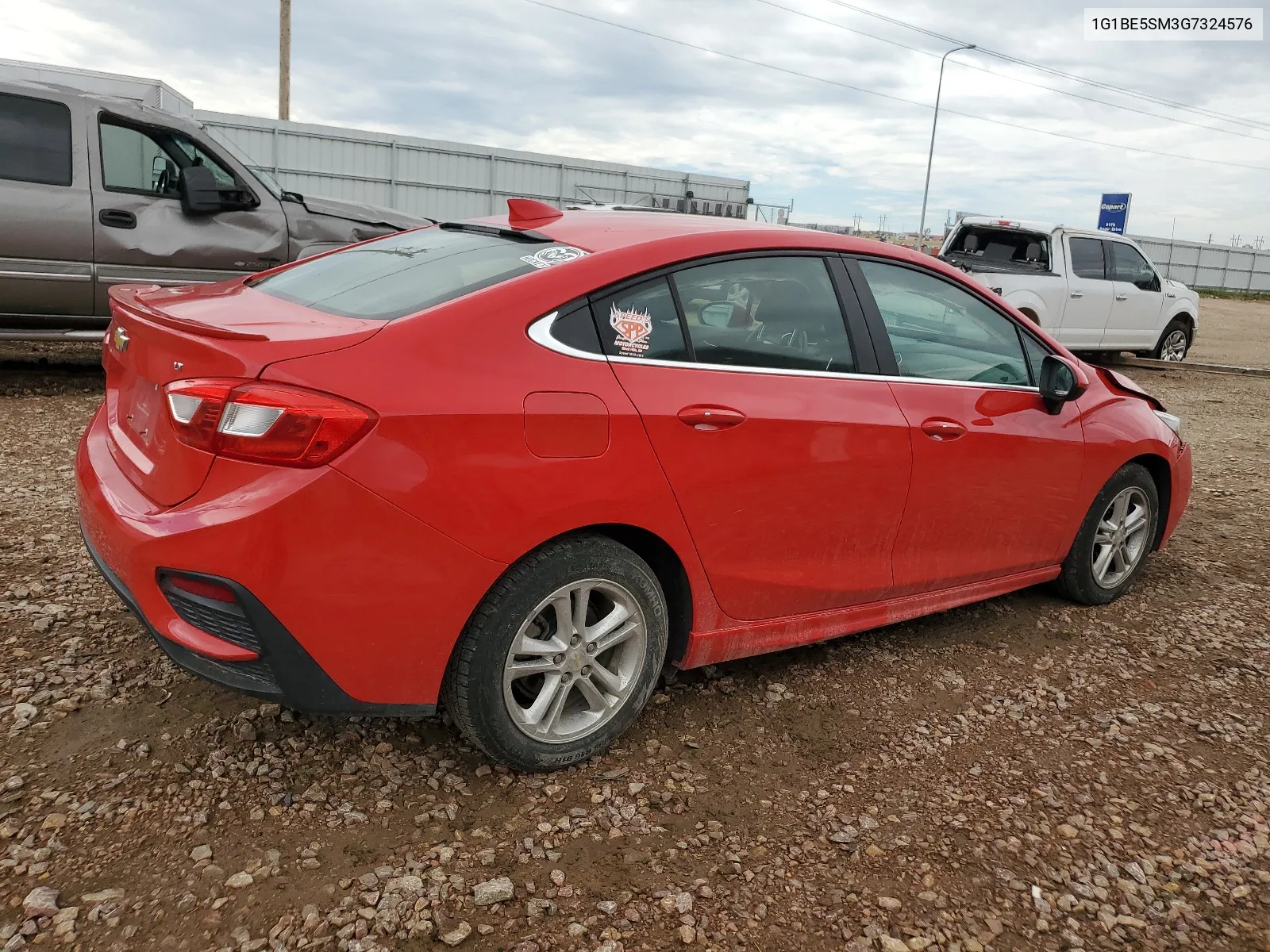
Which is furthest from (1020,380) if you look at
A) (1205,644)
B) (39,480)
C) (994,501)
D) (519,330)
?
(39,480)

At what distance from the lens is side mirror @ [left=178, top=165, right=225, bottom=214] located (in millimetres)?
6914

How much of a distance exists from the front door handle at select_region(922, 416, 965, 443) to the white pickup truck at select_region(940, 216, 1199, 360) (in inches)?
311

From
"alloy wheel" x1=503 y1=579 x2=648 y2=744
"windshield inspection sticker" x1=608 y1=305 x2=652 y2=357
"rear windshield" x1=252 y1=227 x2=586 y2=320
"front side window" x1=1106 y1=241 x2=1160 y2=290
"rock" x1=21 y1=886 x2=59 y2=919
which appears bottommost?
"rock" x1=21 y1=886 x2=59 y2=919

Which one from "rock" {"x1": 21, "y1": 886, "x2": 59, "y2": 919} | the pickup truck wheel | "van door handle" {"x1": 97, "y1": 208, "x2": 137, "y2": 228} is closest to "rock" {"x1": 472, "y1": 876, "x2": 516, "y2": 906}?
"rock" {"x1": 21, "y1": 886, "x2": 59, "y2": 919}

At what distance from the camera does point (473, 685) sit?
2428mm

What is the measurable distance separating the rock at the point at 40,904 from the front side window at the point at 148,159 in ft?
19.7

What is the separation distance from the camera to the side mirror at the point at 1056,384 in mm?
3686

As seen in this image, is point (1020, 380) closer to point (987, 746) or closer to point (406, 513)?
point (987, 746)

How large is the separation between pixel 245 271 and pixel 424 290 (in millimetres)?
5254

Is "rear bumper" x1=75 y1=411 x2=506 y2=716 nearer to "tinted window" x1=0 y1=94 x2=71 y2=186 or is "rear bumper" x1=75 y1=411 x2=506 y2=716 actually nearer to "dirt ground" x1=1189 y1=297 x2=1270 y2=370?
"tinted window" x1=0 y1=94 x2=71 y2=186

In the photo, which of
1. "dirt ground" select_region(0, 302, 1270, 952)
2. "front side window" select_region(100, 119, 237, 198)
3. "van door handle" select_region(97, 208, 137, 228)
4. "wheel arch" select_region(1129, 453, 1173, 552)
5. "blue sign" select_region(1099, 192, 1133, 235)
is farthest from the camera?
"blue sign" select_region(1099, 192, 1133, 235)

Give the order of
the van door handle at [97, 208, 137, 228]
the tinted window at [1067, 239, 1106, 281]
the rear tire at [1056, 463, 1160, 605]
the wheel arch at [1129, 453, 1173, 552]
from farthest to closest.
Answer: the tinted window at [1067, 239, 1106, 281], the van door handle at [97, 208, 137, 228], the wheel arch at [1129, 453, 1173, 552], the rear tire at [1056, 463, 1160, 605]

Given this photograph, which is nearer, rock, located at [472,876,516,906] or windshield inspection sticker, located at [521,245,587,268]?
rock, located at [472,876,516,906]

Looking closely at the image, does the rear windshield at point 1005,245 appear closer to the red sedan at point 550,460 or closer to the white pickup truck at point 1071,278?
the white pickup truck at point 1071,278
